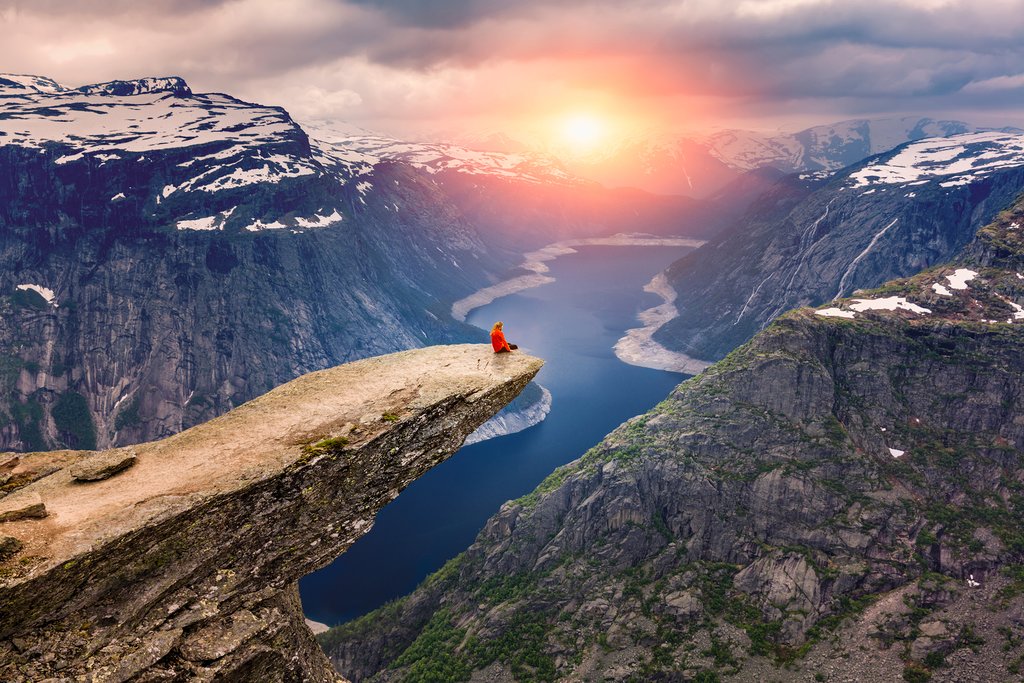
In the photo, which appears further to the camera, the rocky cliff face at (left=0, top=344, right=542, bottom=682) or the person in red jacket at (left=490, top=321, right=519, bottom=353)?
the person in red jacket at (left=490, top=321, right=519, bottom=353)

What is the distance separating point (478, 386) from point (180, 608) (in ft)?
43.9

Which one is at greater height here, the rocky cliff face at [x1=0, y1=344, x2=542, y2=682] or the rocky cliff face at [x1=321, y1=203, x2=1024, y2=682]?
the rocky cliff face at [x1=0, y1=344, x2=542, y2=682]

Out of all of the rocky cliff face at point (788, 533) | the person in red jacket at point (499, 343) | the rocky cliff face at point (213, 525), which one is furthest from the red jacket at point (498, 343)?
the rocky cliff face at point (788, 533)

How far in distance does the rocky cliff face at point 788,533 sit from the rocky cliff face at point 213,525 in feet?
230

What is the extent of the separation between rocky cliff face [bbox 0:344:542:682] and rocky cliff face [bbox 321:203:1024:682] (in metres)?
70.0

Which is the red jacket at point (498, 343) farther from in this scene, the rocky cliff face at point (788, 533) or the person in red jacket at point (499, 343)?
the rocky cliff face at point (788, 533)

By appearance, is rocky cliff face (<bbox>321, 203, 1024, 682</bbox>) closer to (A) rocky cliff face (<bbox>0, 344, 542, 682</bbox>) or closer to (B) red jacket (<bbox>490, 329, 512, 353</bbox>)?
(B) red jacket (<bbox>490, 329, 512, 353</bbox>)

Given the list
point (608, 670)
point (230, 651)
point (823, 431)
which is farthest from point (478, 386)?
point (823, 431)

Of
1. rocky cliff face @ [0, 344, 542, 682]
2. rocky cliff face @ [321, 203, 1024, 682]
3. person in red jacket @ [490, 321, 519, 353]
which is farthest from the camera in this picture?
rocky cliff face @ [321, 203, 1024, 682]

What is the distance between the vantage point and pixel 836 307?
12262 cm

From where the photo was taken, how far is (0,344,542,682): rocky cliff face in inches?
718

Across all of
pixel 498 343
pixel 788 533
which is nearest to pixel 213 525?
pixel 498 343

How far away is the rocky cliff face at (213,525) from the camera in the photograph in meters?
18.2

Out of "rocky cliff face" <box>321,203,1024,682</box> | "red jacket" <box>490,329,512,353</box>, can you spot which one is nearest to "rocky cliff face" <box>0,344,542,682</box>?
"red jacket" <box>490,329,512,353</box>
